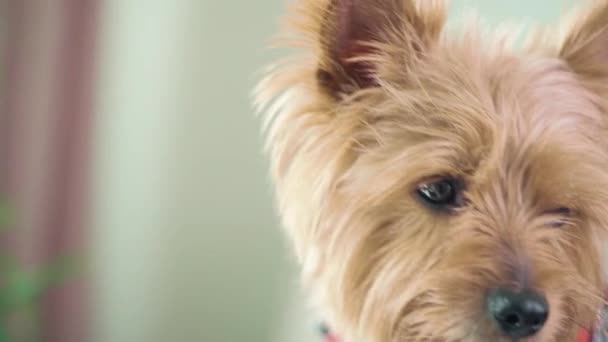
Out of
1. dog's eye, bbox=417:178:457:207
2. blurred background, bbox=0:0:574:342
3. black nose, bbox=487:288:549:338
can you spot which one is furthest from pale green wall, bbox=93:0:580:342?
black nose, bbox=487:288:549:338

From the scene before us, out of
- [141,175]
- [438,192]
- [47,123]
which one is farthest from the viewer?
[141,175]

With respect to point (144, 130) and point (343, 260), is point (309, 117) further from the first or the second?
point (144, 130)

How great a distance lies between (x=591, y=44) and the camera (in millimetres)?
936

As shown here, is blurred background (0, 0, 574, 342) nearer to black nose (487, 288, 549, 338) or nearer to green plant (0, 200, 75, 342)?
green plant (0, 200, 75, 342)

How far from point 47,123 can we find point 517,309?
92 centimetres

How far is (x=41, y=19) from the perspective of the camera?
1202 mm

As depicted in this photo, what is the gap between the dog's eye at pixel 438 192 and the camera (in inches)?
33.7

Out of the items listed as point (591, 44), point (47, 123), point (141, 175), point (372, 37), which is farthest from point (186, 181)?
point (591, 44)

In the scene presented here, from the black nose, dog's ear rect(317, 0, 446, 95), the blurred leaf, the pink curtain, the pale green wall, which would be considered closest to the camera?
the black nose

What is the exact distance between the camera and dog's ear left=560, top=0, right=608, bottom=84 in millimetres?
935

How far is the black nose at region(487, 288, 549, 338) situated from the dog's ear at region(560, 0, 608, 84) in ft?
1.18

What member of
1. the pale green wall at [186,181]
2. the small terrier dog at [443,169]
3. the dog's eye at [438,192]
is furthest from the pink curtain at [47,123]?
the dog's eye at [438,192]

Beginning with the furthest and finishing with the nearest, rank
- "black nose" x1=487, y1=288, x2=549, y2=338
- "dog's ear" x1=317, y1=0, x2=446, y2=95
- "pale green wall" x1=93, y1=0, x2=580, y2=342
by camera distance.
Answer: "pale green wall" x1=93, y1=0, x2=580, y2=342 < "dog's ear" x1=317, y1=0, x2=446, y2=95 < "black nose" x1=487, y1=288, x2=549, y2=338

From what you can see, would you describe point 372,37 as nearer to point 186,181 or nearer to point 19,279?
point 186,181
